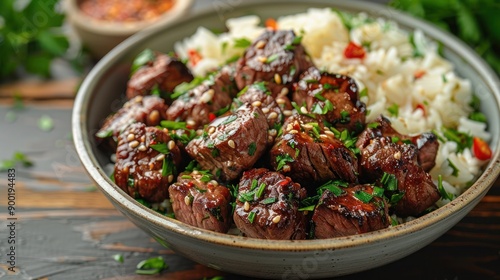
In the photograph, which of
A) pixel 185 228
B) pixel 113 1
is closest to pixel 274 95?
pixel 185 228

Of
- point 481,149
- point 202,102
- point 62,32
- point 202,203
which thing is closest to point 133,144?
point 202,102

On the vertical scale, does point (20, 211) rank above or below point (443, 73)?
below

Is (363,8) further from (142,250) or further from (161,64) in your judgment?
(142,250)

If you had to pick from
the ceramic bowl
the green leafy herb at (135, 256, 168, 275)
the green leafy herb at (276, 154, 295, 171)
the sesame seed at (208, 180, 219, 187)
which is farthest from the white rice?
the green leafy herb at (135, 256, 168, 275)

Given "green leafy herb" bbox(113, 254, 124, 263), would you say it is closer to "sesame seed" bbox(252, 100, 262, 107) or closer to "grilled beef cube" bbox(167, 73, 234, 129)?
"grilled beef cube" bbox(167, 73, 234, 129)

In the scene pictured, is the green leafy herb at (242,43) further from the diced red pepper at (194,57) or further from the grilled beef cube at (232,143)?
the grilled beef cube at (232,143)

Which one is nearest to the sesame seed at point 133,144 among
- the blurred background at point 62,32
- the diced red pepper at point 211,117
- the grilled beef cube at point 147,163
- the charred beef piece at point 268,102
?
the grilled beef cube at point 147,163
